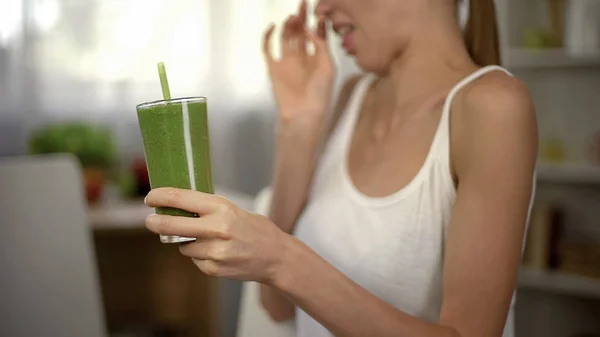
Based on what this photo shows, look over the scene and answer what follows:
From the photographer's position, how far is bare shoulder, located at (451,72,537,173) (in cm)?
106

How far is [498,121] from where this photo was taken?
107 cm

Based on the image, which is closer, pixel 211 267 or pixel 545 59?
pixel 211 267

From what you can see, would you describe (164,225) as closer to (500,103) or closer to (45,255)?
(500,103)

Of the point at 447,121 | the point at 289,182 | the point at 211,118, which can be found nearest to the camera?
the point at 447,121

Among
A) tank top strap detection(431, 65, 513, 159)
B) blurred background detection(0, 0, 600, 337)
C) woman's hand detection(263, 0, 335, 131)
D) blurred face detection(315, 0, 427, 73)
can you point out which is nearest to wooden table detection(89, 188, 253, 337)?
blurred background detection(0, 0, 600, 337)

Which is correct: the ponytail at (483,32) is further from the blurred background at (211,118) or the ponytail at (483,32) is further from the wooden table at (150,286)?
the wooden table at (150,286)

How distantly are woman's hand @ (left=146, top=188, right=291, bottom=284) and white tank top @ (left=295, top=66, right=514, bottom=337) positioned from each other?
383mm

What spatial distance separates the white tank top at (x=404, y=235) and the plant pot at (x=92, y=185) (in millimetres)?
1607

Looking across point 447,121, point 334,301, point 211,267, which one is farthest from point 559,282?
point 211,267

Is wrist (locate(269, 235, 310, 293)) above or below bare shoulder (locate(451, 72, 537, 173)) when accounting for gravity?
below

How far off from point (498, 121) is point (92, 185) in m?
1.94

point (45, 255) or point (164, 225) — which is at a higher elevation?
point (164, 225)

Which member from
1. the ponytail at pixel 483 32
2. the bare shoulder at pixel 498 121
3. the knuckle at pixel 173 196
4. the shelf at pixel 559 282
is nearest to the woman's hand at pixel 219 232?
the knuckle at pixel 173 196

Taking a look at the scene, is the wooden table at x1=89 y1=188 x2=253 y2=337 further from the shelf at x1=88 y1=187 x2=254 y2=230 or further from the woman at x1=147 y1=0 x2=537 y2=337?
the woman at x1=147 y1=0 x2=537 y2=337
